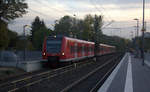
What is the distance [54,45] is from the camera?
24.2m

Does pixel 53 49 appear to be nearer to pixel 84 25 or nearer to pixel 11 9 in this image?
pixel 11 9

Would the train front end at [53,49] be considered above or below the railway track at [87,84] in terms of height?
above

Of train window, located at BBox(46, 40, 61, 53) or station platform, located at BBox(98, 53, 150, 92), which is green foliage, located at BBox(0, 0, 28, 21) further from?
station platform, located at BBox(98, 53, 150, 92)

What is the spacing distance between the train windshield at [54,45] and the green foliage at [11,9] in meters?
19.4

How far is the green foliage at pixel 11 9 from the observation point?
4150cm

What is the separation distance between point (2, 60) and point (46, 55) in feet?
17.5

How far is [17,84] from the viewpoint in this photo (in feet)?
46.4

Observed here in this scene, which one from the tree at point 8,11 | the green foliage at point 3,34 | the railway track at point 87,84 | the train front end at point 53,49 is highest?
the tree at point 8,11

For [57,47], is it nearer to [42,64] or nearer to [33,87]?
[42,64]

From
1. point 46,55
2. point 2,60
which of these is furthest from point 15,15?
point 46,55

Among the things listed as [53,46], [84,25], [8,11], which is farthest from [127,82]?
[84,25]

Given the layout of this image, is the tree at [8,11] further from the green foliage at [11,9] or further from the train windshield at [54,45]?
the train windshield at [54,45]

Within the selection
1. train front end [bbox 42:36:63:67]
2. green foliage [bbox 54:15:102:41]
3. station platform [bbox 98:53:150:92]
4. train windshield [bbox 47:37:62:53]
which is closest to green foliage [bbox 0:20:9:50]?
train front end [bbox 42:36:63:67]

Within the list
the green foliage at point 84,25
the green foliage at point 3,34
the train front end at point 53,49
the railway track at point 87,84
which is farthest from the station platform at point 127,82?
the green foliage at point 84,25
